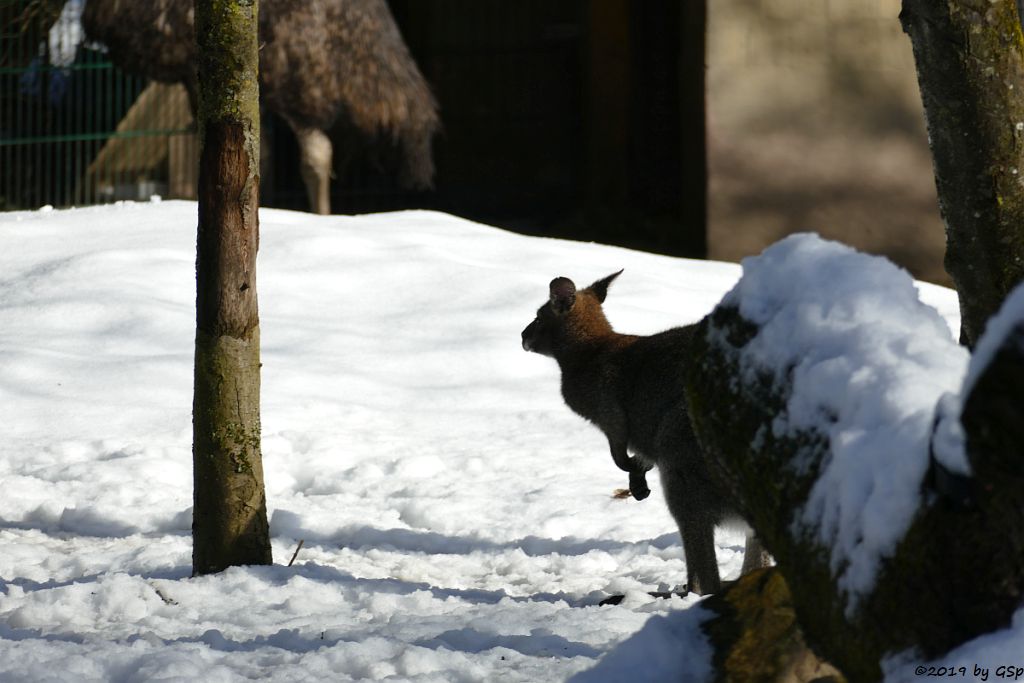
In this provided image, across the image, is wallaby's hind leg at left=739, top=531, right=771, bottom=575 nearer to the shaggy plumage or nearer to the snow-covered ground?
the snow-covered ground

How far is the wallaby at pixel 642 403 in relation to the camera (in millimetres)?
5008

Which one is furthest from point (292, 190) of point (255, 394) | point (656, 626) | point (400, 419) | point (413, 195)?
point (656, 626)

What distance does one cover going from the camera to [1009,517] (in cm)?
242

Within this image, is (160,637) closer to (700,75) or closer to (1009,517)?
(1009,517)

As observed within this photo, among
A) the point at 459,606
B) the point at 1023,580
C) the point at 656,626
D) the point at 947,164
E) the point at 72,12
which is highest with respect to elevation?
the point at 72,12

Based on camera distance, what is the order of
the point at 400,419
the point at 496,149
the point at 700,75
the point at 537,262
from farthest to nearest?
the point at 496,149 < the point at 700,75 < the point at 537,262 < the point at 400,419

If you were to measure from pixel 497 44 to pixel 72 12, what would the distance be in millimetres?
4891

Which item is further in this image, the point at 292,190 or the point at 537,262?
the point at 292,190

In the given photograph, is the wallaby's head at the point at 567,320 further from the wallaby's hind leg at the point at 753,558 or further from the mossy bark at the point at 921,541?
the mossy bark at the point at 921,541

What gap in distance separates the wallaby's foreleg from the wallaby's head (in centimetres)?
58

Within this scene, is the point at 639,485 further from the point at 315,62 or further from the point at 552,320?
the point at 315,62

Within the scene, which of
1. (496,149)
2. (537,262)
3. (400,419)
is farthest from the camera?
(496,149)

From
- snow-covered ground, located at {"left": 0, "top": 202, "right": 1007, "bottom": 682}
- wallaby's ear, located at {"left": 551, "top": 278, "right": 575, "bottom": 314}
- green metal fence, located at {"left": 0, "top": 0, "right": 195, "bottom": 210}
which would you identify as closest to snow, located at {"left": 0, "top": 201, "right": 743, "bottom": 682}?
snow-covered ground, located at {"left": 0, "top": 202, "right": 1007, "bottom": 682}

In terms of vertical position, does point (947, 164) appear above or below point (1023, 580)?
above
